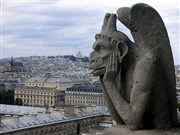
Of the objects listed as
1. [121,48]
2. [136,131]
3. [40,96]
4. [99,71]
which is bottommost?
[40,96]

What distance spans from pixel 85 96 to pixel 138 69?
2720 inches

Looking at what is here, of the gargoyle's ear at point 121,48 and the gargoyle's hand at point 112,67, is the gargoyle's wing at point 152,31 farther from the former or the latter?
the gargoyle's hand at point 112,67

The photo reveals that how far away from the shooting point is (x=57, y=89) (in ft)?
271

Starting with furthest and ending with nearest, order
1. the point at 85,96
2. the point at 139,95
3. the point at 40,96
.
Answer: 1. the point at 40,96
2. the point at 85,96
3. the point at 139,95

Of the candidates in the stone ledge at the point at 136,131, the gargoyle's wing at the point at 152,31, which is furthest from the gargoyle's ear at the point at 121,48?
the stone ledge at the point at 136,131

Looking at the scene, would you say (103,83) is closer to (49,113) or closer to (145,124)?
(145,124)

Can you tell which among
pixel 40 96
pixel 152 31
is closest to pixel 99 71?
pixel 152 31

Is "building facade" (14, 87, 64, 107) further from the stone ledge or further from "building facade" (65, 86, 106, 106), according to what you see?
the stone ledge

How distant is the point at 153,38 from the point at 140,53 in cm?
18

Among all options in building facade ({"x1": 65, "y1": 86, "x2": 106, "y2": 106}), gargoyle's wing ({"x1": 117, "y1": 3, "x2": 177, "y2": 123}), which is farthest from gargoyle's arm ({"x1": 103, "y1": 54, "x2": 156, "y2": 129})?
building facade ({"x1": 65, "y1": 86, "x2": 106, "y2": 106})

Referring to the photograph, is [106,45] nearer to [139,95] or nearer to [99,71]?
[99,71]

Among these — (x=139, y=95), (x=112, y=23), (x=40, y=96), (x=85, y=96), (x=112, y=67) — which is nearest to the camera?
(x=139, y=95)

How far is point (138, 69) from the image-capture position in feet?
14.9

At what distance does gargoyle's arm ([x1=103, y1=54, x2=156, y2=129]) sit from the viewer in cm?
448
